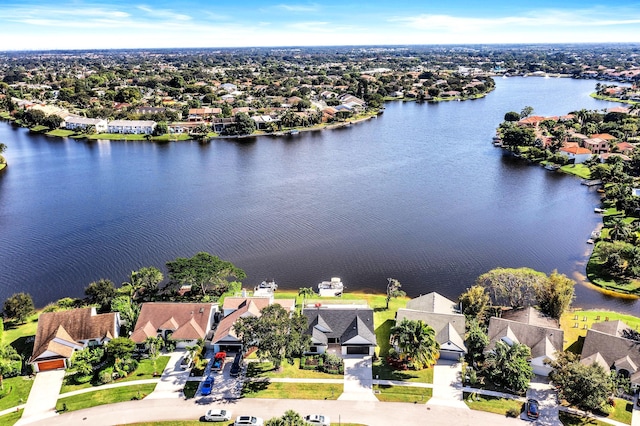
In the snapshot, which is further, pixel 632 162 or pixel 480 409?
pixel 632 162

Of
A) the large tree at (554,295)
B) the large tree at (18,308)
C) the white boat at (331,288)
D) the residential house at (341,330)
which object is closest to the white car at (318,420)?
the residential house at (341,330)

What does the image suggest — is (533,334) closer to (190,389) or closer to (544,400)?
(544,400)

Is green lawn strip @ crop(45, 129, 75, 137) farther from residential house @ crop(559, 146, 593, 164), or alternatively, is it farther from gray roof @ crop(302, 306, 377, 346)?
residential house @ crop(559, 146, 593, 164)

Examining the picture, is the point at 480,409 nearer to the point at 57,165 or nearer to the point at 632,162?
the point at 632,162

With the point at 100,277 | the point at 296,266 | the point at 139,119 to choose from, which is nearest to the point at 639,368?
the point at 296,266

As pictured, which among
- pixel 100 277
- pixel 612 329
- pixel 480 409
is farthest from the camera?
pixel 100 277

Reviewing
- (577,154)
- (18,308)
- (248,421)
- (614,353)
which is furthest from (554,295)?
(577,154)

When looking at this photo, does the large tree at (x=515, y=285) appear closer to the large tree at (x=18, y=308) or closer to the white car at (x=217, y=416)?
the white car at (x=217, y=416)
